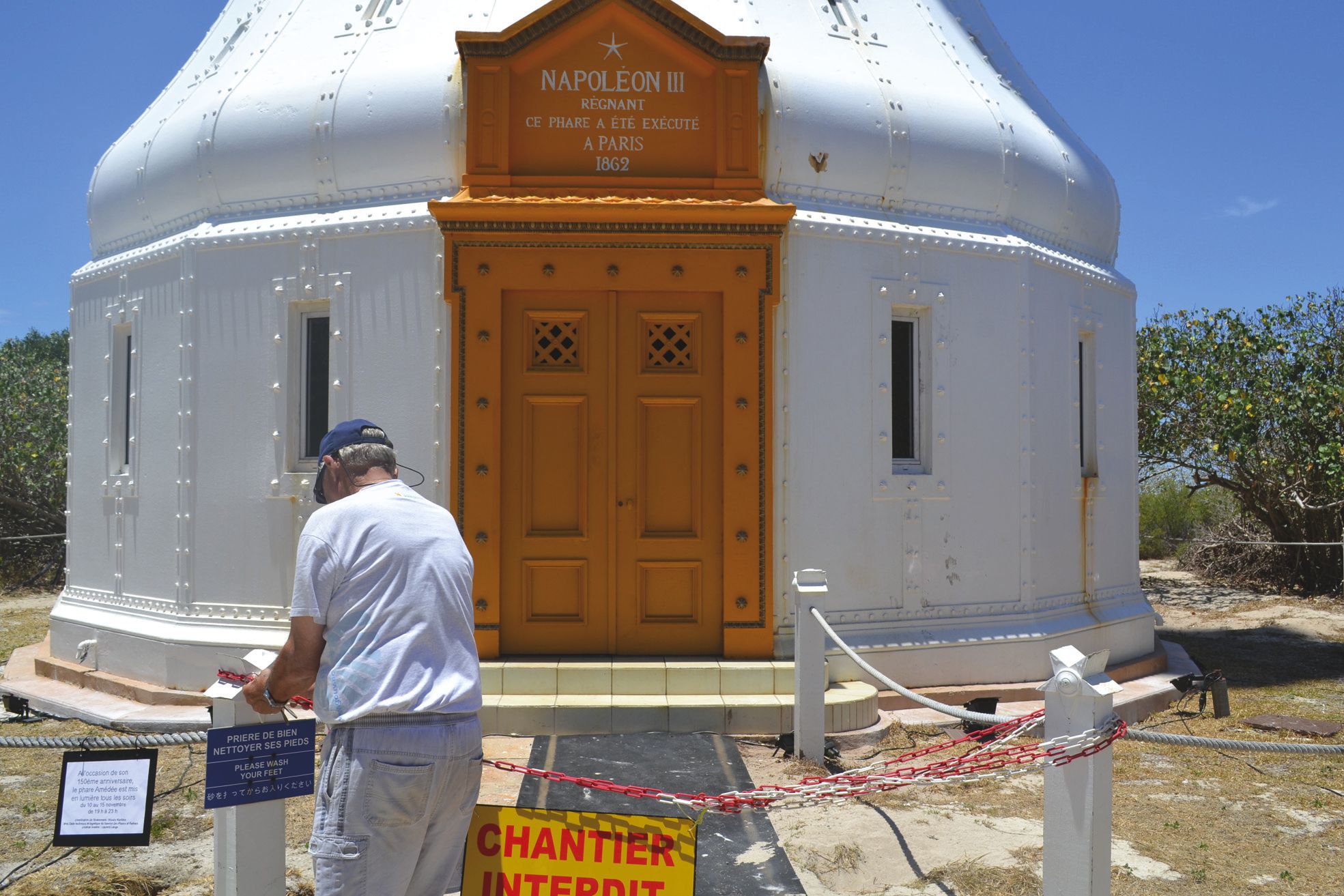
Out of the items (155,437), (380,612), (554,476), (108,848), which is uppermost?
(155,437)

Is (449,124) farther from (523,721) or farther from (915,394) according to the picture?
(523,721)

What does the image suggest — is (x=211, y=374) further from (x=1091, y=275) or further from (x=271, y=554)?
(x=1091, y=275)

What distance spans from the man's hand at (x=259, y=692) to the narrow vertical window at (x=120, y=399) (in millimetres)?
6101

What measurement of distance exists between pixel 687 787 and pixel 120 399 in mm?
5870

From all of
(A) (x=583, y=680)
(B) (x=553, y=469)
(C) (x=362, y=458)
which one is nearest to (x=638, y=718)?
(A) (x=583, y=680)

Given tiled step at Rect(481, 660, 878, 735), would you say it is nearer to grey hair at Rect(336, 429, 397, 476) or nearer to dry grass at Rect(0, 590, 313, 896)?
dry grass at Rect(0, 590, 313, 896)

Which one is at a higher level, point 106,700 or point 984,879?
point 106,700

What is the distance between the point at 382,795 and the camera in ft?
9.27

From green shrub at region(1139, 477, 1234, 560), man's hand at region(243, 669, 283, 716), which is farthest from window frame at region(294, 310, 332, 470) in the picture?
green shrub at region(1139, 477, 1234, 560)

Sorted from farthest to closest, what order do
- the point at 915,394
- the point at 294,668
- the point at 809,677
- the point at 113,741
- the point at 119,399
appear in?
the point at 119,399 < the point at 915,394 < the point at 809,677 < the point at 113,741 < the point at 294,668

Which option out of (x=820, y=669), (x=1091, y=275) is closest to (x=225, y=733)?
(x=820, y=669)

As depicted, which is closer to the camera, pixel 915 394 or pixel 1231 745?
pixel 1231 745

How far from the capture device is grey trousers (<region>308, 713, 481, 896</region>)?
9.25 feet

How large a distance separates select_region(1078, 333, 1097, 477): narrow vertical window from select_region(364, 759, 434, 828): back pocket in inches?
292
